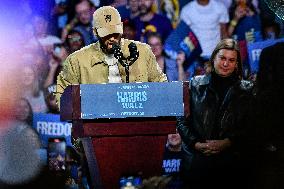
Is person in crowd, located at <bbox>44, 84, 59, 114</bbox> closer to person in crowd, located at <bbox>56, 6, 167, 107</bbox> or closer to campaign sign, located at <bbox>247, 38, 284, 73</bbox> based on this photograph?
person in crowd, located at <bbox>56, 6, 167, 107</bbox>

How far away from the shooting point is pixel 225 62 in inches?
206

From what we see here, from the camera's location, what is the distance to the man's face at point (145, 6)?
22.6 feet

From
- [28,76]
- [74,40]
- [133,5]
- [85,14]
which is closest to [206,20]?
[133,5]

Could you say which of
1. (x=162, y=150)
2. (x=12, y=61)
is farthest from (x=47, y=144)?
(x=162, y=150)

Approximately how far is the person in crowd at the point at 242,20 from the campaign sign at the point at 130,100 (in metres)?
3.59

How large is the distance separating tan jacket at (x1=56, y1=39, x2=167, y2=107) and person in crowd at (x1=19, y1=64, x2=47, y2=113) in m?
2.16

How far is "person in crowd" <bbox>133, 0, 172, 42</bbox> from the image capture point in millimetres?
6863

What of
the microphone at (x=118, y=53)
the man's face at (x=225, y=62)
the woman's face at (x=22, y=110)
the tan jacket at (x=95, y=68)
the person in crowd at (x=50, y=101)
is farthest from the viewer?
the person in crowd at (x=50, y=101)

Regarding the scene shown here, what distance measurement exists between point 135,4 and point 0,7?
1607mm

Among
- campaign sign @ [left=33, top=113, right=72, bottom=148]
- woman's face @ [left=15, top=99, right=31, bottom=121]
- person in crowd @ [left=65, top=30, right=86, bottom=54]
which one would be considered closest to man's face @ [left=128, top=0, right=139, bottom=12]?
person in crowd @ [left=65, top=30, right=86, bottom=54]

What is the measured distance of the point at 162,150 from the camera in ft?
12.4

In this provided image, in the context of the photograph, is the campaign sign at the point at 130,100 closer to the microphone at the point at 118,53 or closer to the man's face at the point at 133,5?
the microphone at the point at 118,53

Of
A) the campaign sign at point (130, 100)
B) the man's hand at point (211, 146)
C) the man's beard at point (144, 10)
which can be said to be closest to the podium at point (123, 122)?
the campaign sign at point (130, 100)

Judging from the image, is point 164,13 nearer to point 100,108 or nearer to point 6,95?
point 6,95
